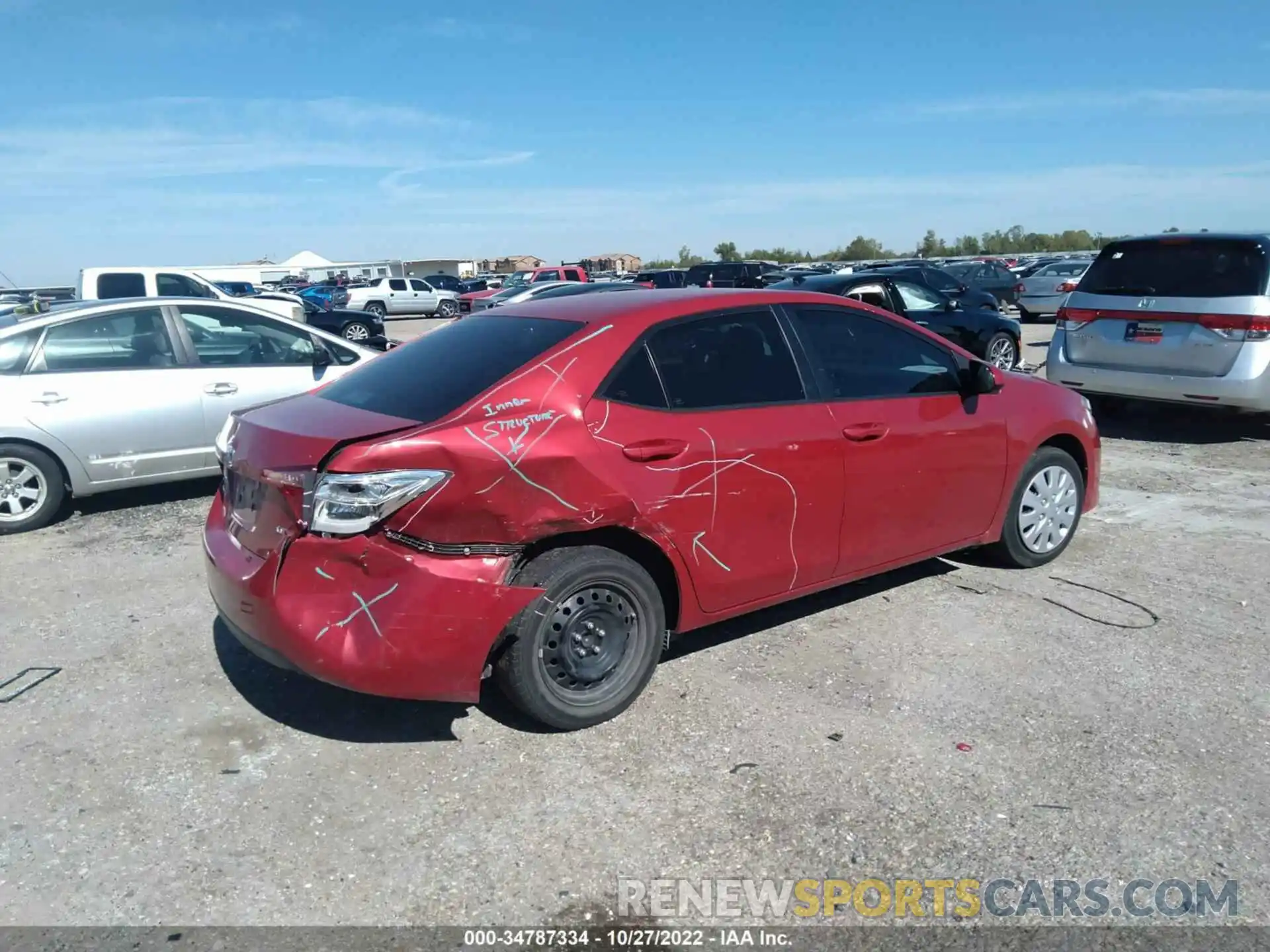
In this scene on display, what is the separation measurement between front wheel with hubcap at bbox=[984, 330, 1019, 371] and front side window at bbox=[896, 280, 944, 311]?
882 millimetres

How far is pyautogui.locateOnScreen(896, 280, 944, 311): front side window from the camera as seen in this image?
40.4 feet

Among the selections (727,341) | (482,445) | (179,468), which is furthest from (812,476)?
(179,468)

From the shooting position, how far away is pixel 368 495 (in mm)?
3318

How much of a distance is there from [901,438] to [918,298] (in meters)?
8.57

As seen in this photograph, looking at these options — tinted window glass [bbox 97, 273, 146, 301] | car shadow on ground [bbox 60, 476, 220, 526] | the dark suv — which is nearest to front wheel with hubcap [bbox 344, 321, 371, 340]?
tinted window glass [bbox 97, 273, 146, 301]

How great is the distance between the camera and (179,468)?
7062 mm

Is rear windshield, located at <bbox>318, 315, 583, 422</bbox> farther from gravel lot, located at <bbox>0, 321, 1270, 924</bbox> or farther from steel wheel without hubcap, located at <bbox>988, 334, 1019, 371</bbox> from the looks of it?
steel wheel without hubcap, located at <bbox>988, 334, 1019, 371</bbox>

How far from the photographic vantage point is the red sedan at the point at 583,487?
3.35 metres

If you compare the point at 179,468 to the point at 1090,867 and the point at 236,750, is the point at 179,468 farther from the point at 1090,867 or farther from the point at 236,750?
the point at 1090,867

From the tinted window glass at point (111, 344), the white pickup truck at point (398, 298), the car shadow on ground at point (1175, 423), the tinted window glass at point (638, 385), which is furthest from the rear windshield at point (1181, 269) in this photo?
the white pickup truck at point (398, 298)

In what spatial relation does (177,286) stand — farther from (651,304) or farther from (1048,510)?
(1048,510)

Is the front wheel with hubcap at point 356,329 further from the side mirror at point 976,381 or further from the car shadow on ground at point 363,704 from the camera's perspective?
the side mirror at point 976,381

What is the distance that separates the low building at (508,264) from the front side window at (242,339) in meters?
84.4

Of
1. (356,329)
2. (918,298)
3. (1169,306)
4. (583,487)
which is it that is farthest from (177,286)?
(583,487)
